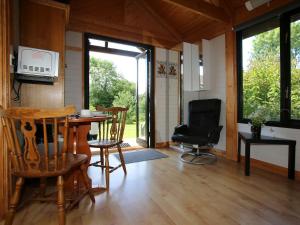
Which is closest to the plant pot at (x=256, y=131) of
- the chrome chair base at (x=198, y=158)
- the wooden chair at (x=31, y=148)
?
the chrome chair base at (x=198, y=158)

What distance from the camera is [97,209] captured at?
169 centimetres

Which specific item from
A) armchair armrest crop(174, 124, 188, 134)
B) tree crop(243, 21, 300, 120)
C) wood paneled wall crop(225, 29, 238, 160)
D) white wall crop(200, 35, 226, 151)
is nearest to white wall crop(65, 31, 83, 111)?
armchair armrest crop(174, 124, 188, 134)

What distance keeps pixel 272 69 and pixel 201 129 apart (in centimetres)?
143

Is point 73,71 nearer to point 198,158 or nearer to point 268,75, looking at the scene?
point 198,158

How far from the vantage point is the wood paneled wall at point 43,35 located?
2.21 meters

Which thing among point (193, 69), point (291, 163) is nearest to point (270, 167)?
point (291, 163)

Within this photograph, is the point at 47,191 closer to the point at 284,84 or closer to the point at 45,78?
the point at 45,78

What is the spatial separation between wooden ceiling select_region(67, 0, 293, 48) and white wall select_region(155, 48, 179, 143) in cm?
26

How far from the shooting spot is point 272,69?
279cm

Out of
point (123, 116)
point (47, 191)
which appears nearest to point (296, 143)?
point (123, 116)

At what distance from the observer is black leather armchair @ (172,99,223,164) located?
9.97 ft

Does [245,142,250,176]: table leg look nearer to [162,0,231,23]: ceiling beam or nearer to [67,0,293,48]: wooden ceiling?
[67,0,293,48]: wooden ceiling

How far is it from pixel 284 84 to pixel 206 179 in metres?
1.64

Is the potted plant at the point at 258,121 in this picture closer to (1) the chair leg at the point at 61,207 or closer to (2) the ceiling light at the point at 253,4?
(2) the ceiling light at the point at 253,4
